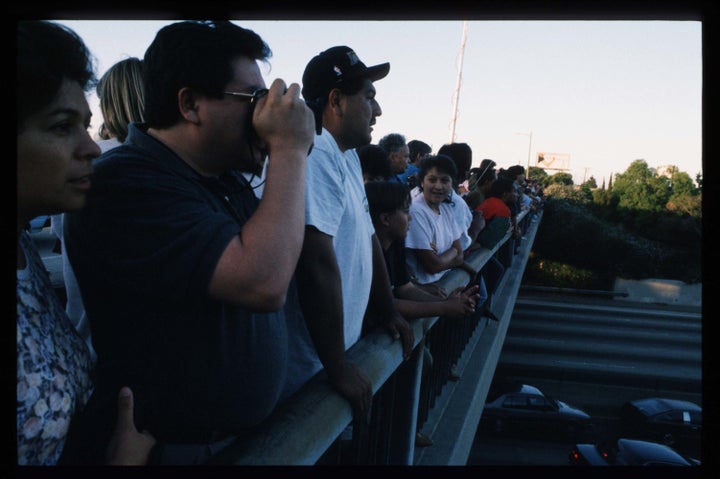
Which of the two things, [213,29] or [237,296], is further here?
[213,29]

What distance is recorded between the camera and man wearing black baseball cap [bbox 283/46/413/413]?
1643 mm

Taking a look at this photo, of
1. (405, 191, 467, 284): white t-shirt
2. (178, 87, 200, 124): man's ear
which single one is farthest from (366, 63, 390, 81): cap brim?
(405, 191, 467, 284): white t-shirt

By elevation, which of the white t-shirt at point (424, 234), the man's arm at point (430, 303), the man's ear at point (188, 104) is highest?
the man's ear at point (188, 104)

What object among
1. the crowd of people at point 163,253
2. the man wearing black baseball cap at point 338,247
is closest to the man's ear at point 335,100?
the man wearing black baseball cap at point 338,247

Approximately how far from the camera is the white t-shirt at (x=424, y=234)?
3.76 meters

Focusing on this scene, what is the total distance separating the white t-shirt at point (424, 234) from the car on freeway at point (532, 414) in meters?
13.5

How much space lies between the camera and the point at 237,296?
1.14m

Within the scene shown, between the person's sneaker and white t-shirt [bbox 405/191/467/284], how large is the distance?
0.93 meters

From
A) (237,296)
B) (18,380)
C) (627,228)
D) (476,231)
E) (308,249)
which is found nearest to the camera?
(18,380)

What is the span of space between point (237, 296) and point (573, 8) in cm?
94

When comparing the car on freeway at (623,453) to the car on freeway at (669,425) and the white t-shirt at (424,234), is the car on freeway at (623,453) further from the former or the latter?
the white t-shirt at (424,234)

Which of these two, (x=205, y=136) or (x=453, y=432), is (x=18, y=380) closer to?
(x=205, y=136)

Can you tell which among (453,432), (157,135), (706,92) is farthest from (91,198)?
(453,432)

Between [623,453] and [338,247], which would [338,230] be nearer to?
[338,247]
